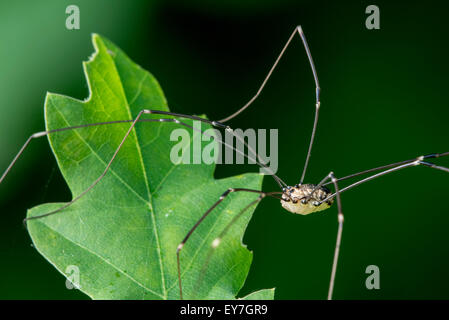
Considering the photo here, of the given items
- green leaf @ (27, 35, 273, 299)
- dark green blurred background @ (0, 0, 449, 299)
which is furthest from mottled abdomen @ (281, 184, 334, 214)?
green leaf @ (27, 35, 273, 299)

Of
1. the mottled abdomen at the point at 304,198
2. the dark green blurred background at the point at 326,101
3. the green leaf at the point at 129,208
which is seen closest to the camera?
the green leaf at the point at 129,208

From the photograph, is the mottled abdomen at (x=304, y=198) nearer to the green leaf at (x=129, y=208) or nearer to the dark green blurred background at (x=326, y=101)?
the dark green blurred background at (x=326, y=101)

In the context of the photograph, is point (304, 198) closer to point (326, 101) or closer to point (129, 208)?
point (326, 101)

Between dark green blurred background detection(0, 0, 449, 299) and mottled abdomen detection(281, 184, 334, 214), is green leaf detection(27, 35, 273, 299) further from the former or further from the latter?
dark green blurred background detection(0, 0, 449, 299)

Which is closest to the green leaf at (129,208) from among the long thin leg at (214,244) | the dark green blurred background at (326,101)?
the long thin leg at (214,244)

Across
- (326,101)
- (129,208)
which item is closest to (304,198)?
(326,101)

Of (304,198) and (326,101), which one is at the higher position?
(326,101)
